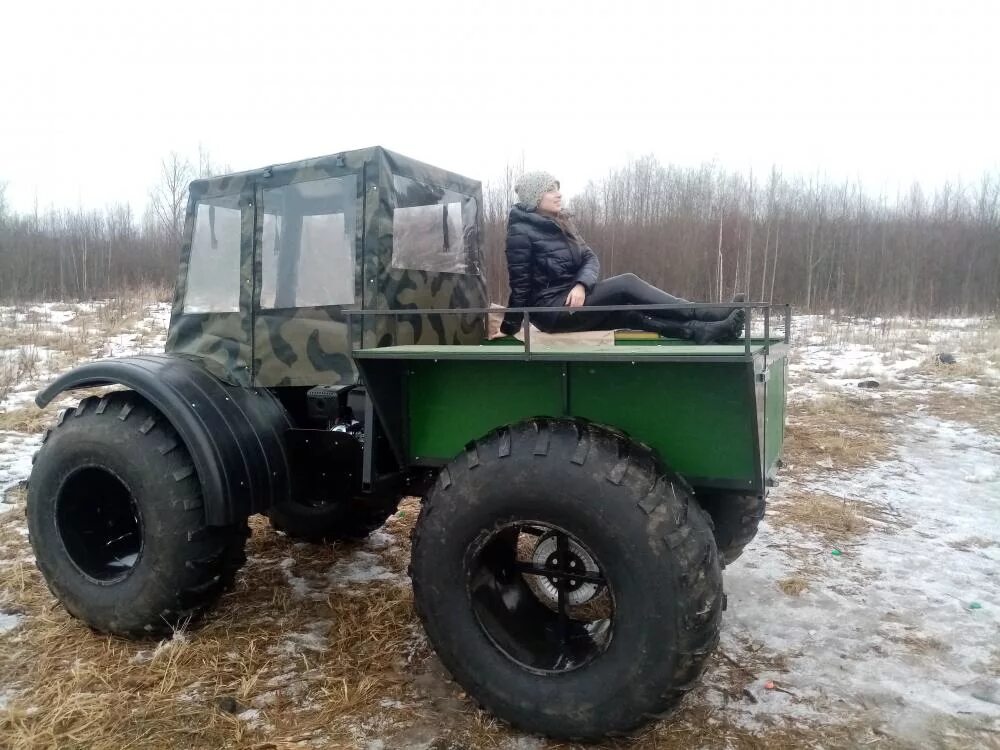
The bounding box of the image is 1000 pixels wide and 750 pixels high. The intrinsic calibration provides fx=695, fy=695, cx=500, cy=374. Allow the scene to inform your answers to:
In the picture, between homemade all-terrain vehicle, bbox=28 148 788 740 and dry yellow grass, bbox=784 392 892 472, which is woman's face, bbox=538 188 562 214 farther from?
dry yellow grass, bbox=784 392 892 472

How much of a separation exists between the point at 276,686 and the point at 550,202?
2.61 metres

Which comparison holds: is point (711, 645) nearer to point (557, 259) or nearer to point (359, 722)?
point (359, 722)

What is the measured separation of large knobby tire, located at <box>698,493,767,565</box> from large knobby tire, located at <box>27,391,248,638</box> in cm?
212

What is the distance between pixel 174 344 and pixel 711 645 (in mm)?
3010

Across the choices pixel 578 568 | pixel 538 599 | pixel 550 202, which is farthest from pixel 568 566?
pixel 550 202

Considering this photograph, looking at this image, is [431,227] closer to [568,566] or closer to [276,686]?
[568,566]

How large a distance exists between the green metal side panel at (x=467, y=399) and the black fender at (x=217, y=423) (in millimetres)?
742

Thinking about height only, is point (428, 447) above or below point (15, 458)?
above

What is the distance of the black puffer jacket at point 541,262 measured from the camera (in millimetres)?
3629

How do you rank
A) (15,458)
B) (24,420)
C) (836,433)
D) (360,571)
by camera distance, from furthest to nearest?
(836,433) → (24,420) → (15,458) → (360,571)

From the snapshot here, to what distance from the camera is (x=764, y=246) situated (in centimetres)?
1725

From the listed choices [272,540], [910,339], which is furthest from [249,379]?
[910,339]

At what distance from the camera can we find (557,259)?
11.9ft

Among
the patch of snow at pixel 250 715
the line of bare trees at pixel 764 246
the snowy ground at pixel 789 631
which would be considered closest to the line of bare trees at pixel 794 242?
the line of bare trees at pixel 764 246
